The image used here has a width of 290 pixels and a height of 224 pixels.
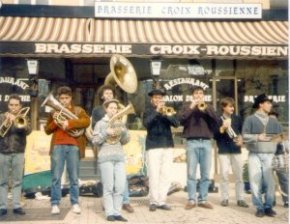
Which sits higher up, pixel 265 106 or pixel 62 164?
pixel 265 106

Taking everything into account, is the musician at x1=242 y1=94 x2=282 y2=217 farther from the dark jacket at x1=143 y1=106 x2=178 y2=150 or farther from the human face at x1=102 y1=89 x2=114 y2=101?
the human face at x1=102 y1=89 x2=114 y2=101

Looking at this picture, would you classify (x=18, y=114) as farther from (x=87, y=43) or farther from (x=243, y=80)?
(x=243, y=80)

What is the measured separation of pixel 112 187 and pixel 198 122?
1.70 meters

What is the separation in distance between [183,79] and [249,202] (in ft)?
12.5

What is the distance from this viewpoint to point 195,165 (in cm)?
711

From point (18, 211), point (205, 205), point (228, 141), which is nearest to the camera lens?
point (18, 211)

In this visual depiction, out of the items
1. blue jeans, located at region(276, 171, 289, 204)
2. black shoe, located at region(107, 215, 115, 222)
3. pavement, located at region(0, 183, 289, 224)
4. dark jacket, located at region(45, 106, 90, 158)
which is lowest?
pavement, located at region(0, 183, 289, 224)

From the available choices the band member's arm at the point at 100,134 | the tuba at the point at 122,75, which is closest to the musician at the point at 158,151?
the tuba at the point at 122,75

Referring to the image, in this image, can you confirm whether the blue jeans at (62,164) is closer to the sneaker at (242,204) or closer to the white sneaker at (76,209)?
the white sneaker at (76,209)

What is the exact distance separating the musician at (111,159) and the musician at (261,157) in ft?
5.93

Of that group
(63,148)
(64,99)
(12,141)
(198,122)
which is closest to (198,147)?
(198,122)

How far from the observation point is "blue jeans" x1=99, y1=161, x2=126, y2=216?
248 inches

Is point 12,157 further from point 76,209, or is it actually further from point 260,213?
point 260,213

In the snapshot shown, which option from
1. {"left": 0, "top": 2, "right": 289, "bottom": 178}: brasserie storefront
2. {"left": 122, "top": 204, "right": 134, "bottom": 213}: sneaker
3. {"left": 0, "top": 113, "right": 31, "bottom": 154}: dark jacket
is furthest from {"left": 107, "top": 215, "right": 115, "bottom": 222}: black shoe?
{"left": 0, "top": 2, "right": 289, "bottom": 178}: brasserie storefront
